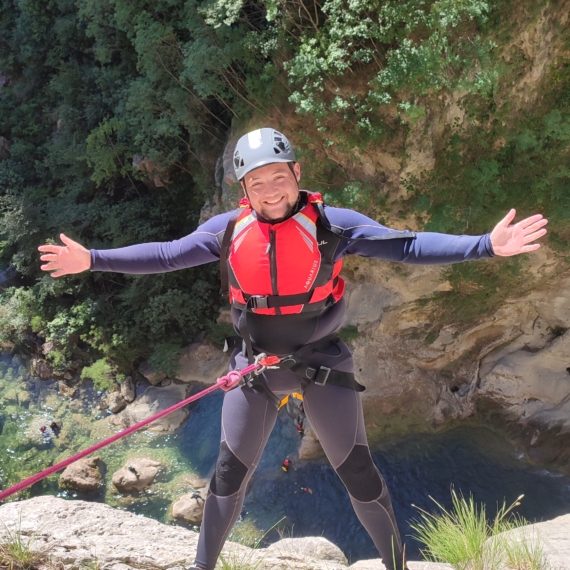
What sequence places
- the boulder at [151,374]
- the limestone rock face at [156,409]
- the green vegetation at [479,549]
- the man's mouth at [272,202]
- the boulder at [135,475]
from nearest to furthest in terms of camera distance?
the green vegetation at [479,549]
the man's mouth at [272,202]
the boulder at [135,475]
the limestone rock face at [156,409]
the boulder at [151,374]

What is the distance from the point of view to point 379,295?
9.13 m

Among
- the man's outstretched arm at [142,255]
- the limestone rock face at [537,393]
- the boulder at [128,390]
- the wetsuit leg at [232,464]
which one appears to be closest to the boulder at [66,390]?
the boulder at [128,390]

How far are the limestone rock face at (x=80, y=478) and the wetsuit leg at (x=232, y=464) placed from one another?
320 inches

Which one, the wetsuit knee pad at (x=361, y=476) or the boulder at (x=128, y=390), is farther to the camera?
the boulder at (x=128, y=390)

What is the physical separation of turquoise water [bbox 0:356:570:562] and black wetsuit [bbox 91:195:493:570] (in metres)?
6.00

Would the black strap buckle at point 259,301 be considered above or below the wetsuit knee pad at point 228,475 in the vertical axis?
above

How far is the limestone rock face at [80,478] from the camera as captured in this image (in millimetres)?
9688

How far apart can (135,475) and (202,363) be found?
283 cm

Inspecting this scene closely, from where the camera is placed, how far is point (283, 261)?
8.66 ft

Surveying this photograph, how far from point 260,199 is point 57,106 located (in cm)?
1474

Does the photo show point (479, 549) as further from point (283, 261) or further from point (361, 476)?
point (283, 261)

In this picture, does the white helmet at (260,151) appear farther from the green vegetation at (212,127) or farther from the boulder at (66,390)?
the boulder at (66,390)

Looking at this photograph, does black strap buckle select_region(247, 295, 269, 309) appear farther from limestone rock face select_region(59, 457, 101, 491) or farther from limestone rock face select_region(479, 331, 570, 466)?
limestone rock face select_region(59, 457, 101, 491)

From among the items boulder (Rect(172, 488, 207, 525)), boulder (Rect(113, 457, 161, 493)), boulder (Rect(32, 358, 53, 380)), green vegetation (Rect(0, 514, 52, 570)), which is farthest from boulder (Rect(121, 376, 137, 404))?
green vegetation (Rect(0, 514, 52, 570))
